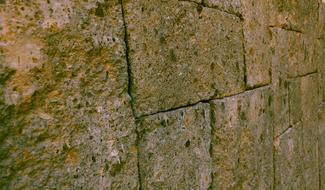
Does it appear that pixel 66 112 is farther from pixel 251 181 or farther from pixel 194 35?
pixel 251 181

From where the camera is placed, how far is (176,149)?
4.58 feet

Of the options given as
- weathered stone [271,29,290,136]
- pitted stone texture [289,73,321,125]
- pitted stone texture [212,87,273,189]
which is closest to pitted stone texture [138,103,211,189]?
pitted stone texture [212,87,273,189]

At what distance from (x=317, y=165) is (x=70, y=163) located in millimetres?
3096

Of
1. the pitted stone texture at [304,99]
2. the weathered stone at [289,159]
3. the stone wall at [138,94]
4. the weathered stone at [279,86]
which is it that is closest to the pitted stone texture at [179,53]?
the stone wall at [138,94]

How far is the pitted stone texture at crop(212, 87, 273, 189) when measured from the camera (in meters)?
1.69

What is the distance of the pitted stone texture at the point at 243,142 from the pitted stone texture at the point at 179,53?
124 millimetres

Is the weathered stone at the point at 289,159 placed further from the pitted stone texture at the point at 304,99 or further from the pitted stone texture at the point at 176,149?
the pitted stone texture at the point at 176,149

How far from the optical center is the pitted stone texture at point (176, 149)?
4.12ft

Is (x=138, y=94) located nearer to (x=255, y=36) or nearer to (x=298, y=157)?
(x=255, y=36)

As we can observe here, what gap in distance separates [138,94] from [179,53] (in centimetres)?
29

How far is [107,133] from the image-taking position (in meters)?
1.09

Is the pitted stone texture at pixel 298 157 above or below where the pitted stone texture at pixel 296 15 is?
below

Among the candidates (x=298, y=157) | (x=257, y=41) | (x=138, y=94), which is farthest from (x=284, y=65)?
(x=138, y=94)

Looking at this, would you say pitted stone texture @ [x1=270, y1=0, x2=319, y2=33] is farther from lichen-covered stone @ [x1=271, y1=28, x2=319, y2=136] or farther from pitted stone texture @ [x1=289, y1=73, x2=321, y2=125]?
pitted stone texture @ [x1=289, y1=73, x2=321, y2=125]
